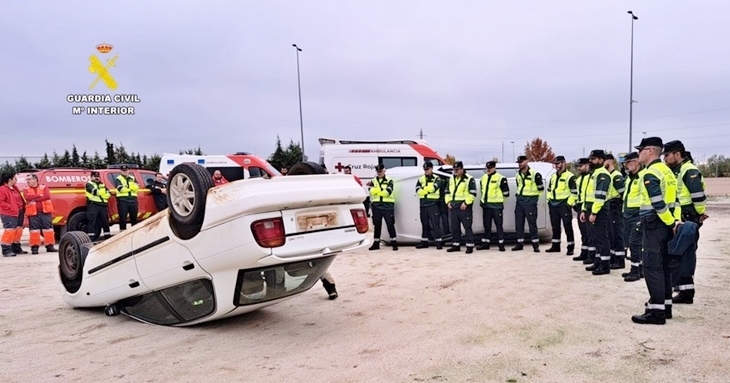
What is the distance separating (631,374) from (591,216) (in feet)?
13.5

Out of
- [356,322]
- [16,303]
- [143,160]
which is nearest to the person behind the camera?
[356,322]

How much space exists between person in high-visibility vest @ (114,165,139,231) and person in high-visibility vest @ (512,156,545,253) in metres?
8.81

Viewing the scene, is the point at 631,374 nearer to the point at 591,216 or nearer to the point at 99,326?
the point at 591,216

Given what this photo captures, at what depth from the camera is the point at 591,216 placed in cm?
707

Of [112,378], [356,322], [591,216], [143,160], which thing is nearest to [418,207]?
[591,216]

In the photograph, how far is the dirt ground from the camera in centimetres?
349

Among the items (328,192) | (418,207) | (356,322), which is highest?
(328,192)

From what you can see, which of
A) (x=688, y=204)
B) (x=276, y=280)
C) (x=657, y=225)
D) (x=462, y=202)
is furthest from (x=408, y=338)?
(x=462, y=202)

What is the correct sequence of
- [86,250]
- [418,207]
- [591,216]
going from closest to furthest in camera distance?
[86,250]
[591,216]
[418,207]

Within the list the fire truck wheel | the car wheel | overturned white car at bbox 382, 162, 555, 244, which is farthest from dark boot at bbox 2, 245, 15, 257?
the fire truck wheel

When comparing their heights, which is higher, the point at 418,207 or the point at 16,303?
the point at 418,207

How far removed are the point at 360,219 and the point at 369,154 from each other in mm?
13465

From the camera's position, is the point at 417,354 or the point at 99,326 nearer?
the point at 417,354

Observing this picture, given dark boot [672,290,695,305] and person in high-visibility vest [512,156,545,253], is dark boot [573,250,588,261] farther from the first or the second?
dark boot [672,290,695,305]
